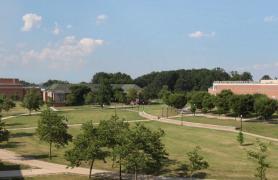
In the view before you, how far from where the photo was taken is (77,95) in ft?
436

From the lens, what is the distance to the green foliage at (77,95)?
432 feet

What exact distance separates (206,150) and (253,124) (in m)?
26.5

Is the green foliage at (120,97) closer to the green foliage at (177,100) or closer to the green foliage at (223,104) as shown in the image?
the green foliage at (177,100)

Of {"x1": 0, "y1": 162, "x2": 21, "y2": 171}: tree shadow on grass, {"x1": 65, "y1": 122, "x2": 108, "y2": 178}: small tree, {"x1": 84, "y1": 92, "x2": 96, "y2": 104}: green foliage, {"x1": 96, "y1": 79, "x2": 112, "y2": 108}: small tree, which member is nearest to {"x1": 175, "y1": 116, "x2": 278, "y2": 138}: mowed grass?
{"x1": 65, "y1": 122, "x2": 108, "y2": 178}: small tree

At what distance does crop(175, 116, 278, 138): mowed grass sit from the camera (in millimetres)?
67188

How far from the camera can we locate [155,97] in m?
162

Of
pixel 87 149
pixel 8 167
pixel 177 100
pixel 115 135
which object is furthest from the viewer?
pixel 177 100

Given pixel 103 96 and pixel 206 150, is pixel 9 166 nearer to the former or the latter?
pixel 206 150

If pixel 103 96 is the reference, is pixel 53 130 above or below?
below

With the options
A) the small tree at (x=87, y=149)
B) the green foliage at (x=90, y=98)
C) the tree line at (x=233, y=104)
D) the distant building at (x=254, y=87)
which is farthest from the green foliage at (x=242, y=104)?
the green foliage at (x=90, y=98)

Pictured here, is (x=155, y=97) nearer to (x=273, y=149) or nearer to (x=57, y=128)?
(x=273, y=149)

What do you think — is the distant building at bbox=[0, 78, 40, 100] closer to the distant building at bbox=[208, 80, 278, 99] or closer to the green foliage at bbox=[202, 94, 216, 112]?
the distant building at bbox=[208, 80, 278, 99]

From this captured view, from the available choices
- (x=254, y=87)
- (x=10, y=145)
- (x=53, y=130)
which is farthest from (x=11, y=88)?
(x=53, y=130)

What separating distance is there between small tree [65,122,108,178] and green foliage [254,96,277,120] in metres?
49.0
